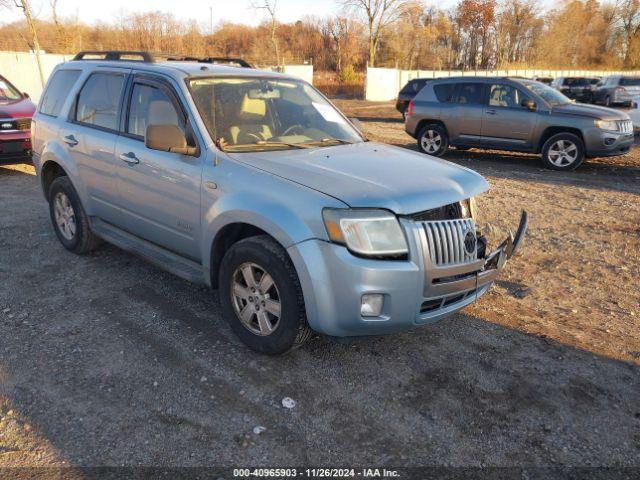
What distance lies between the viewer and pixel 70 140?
5.04 m

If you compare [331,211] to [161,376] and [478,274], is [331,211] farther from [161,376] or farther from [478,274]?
[161,376]

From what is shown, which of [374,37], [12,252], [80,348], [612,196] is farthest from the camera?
[374,37]

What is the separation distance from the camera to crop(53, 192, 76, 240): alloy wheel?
536 centimetres

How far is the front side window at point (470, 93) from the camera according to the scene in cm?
1177

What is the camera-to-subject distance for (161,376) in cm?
334

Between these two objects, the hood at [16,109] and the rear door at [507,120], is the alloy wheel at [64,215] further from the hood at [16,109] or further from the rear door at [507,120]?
the rear door at [507,120]

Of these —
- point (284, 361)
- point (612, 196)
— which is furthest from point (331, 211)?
point (612, 196)

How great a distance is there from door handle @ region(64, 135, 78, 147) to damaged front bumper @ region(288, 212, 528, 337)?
299 cm

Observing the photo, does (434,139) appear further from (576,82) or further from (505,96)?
(576,82)

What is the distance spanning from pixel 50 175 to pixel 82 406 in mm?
3433

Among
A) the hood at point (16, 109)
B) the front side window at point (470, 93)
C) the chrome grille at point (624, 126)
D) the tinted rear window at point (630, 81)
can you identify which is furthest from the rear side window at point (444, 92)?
the tinted rear window at point (630, 81)

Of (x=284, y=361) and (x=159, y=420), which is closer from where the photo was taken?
(x=159, y=420)

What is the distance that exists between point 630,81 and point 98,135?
928 inches

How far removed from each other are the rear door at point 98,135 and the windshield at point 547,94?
910 cm
